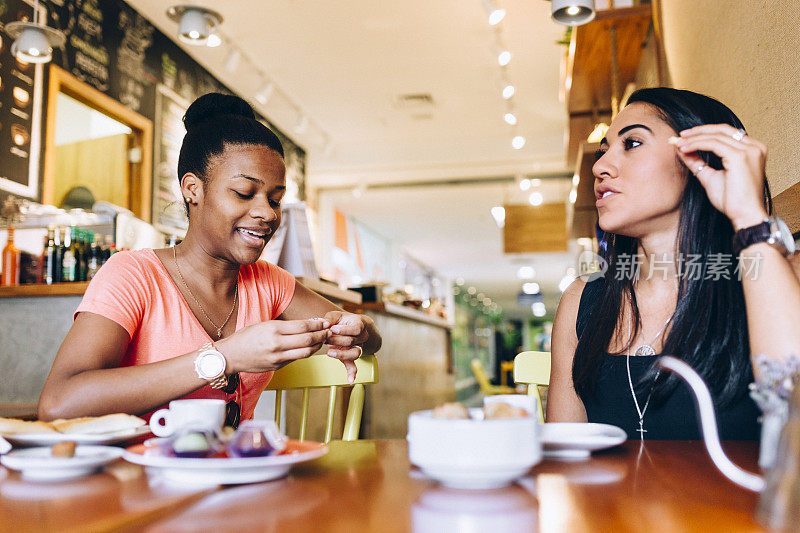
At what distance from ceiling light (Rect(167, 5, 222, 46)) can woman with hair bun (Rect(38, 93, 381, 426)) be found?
2.93 meters

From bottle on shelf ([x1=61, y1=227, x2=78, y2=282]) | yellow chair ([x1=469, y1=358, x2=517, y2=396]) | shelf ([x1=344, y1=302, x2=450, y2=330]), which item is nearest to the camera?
bottle on shelf ([x1=61, y1=227, x2=78, y2=282])

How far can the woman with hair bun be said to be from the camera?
1.20 metres

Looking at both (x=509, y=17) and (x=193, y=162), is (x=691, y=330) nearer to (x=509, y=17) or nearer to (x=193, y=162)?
(x=193, y=162)

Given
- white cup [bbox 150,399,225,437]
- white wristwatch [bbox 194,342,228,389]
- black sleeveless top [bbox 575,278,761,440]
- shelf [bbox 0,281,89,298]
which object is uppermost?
shelf [bbox 0,281,89,298]

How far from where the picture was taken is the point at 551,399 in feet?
5.23

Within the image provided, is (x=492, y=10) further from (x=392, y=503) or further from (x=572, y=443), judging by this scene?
(x=392, y=503)

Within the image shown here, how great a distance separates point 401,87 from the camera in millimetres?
6094

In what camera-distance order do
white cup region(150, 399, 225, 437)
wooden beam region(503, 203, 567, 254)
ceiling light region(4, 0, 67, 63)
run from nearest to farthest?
1. white cup region(150, 399, 225, 437)
2. ceiling light region(4, 0, 67, 63)
3. wooden beam region(503, 203, 567, 254)

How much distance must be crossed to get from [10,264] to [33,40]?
3.91 feet

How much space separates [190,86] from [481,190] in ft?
14.7

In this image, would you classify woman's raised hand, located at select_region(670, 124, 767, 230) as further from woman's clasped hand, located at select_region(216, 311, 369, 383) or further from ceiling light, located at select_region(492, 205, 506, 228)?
ceiling light, located at select_region(492, 205, 506, 228)

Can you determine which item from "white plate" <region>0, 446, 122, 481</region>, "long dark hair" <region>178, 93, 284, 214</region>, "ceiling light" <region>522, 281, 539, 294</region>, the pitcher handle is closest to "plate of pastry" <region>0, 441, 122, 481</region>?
"white plate" <region>0, 446, 122, 481</region>

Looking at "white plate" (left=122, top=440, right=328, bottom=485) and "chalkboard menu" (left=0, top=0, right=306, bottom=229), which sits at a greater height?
"chalkboard menu" (left=0, top=0, right=306, bottom=229)

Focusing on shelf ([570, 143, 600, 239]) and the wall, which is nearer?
the wall
